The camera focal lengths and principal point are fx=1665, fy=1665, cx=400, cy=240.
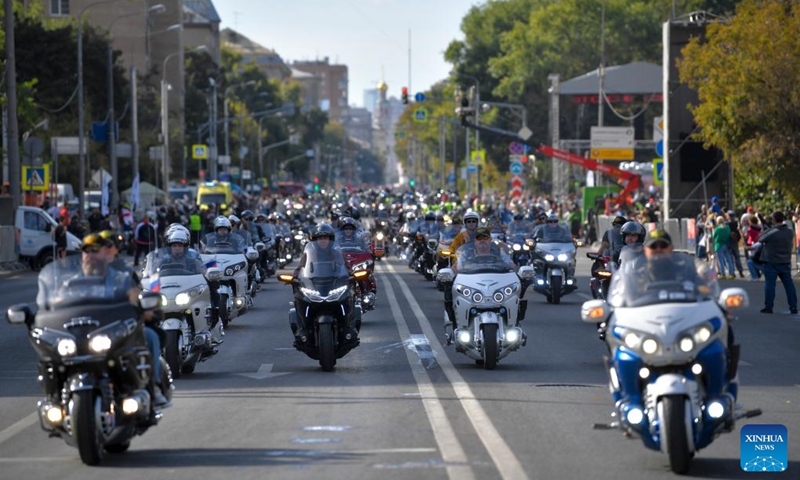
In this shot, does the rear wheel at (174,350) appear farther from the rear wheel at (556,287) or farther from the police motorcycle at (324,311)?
the rear wheel at (556,287)

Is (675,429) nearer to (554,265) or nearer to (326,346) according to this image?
(326,346)

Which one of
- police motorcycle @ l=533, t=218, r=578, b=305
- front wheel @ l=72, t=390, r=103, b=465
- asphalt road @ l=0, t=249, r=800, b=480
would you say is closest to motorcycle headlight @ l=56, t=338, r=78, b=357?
front wheel @ l=72, t=390, r=103, b=465

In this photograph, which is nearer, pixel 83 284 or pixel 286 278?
pixel 83 284

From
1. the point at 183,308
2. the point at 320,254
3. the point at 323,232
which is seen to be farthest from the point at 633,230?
the point at 183,308

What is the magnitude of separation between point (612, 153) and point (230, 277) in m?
54.3

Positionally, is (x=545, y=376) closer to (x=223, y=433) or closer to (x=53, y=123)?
(x=223, y=433)

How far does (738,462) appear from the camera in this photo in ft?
35.6

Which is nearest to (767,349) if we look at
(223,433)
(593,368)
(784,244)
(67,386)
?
(593,368)

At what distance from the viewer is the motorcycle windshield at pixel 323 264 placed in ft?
58.9

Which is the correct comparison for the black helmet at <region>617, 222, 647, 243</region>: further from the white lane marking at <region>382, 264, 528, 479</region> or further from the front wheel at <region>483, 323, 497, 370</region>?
the front wheel at <region>483, 323, 497, 370</region>

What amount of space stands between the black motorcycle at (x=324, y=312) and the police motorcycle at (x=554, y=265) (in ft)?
40.6

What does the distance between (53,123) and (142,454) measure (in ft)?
213

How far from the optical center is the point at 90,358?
10.7 meters

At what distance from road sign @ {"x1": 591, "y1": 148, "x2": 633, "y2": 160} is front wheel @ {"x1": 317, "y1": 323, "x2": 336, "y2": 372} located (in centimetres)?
5720
